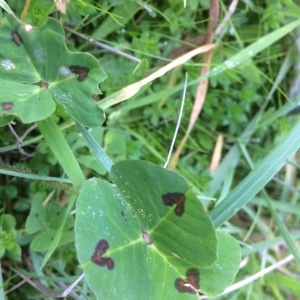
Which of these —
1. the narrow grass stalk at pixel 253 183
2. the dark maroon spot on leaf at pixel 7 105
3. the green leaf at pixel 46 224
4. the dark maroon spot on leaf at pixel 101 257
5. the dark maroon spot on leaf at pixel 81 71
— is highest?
the dark maroon spot on leaf at pixel 81 71

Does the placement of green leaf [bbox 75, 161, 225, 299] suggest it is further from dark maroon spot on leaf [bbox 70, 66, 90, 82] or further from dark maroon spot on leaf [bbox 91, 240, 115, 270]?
dark maroon spot on leaf [bbox 70, 66, 90, 82]

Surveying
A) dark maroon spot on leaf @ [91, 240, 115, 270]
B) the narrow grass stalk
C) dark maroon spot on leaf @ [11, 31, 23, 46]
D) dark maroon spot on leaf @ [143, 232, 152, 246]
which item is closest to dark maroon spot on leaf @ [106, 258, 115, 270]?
dark maroon spot on leaf @ [91, 240, 115, 270]

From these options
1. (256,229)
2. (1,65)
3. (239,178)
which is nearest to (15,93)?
(1,65)

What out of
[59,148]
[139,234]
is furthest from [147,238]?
[59,148]

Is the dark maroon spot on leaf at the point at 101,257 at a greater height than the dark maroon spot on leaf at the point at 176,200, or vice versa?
the dark maroon spot on leaf at the point at 176,200

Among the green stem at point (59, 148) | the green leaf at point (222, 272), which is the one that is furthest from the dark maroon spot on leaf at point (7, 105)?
the green leaf at point (222, 272)

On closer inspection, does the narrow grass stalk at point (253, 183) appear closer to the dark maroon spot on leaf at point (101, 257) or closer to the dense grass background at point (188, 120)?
the dense grass background at point (188, 120)

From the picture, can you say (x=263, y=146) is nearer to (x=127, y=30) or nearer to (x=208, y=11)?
(x=208, y=11)
